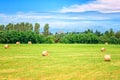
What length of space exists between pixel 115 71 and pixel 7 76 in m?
6.95

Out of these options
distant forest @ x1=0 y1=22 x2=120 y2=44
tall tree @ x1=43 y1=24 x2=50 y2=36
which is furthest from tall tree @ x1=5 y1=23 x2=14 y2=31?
distant forest @ x1=0 y1=22 x2=120 y2=44

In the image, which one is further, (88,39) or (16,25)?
(16,25)

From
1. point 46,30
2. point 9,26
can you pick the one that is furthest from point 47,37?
point 9,26

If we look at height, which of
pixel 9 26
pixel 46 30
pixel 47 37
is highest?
pixel 9 26

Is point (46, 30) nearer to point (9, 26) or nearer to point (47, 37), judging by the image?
point (9, 26)

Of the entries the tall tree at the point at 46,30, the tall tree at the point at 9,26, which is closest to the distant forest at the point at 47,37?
the tall tree at the point at 46,30

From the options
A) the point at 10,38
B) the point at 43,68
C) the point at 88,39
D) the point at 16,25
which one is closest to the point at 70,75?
the point at 43,68

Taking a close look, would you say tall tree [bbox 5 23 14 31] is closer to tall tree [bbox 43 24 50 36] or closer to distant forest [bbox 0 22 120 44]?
tall tree [bbox 43 24 50 36]

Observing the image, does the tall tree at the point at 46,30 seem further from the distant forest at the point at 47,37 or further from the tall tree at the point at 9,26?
the distant forest at the point at 47,37

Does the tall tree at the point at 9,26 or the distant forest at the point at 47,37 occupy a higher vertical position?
the tall tree at the point at 9,26

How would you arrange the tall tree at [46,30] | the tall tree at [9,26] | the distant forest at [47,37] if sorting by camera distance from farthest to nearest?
the tall tree at [46,30]
the tall tree at [9,26]
the distant forest at [47,37]

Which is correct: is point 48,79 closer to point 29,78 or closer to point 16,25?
point 29,78

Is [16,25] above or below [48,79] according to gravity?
above

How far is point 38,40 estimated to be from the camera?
59719 mm
